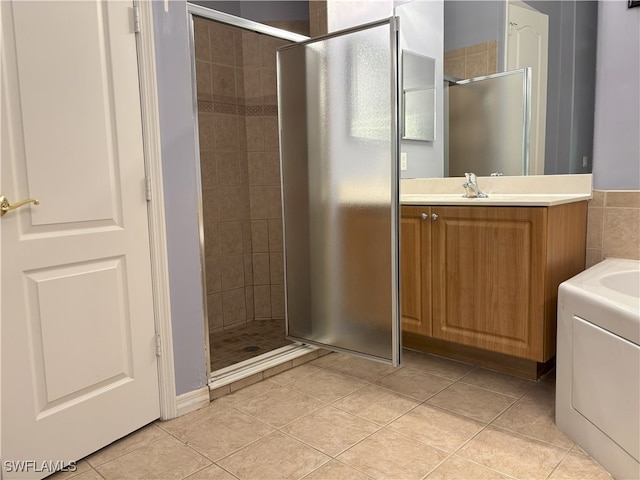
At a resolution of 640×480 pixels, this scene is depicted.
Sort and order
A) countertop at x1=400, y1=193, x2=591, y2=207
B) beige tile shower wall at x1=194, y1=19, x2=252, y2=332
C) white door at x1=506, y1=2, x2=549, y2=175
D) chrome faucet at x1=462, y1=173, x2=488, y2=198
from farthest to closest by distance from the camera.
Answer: beige tile shower wall at x1=194, y1=19, x2=252, y2=332, chrome faucet at x1=462, y1=173, x2=488, y2=198, white door at x1=506, y1=2, x2=549, y2=175, countertop at x1=400, y1=193, x2=591, y2=207

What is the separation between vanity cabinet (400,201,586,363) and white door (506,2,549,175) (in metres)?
0.38

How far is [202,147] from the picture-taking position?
3346 mm

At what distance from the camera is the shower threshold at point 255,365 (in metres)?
2.39

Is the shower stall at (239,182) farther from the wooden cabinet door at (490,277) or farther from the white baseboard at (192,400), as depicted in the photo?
the wooden cabinet door at (490,277)

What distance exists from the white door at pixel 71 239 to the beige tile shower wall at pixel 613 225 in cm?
214

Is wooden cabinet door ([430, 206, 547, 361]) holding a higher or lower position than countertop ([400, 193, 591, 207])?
lower

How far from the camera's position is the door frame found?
1.95 meters

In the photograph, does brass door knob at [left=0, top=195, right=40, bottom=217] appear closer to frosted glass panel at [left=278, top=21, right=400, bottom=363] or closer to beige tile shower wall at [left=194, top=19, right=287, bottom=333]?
frosted glass panel at [left=278, top=21, right=400, bottom=363]

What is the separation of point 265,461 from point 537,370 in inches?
56.3

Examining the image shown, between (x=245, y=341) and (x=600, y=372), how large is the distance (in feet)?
6.98

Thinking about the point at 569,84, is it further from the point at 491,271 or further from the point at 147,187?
the point at 147,187

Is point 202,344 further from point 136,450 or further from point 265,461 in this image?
point 265,461

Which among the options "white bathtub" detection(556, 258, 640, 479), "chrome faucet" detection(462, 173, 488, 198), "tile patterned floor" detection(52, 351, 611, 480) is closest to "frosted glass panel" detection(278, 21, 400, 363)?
"tile patterned floor" detection(52, 351, 611, 480)

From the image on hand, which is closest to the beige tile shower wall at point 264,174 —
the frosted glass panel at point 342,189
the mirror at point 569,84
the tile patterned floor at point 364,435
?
the frosted glass panel at point 342,189
